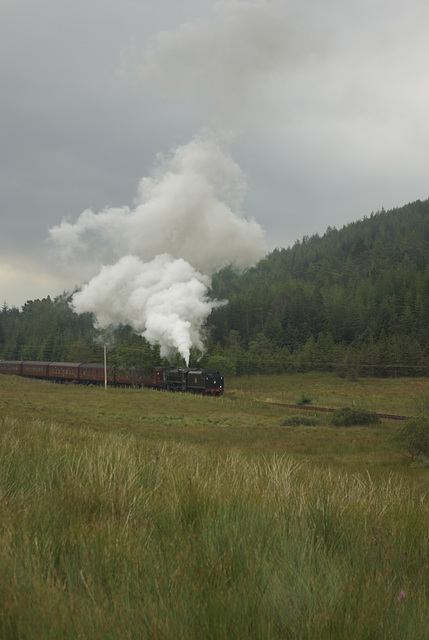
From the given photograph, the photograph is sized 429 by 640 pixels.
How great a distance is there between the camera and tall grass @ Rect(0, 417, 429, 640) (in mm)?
2061

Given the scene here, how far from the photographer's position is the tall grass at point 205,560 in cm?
206

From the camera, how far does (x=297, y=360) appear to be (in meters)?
106

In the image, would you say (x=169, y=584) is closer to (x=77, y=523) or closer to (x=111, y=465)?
(x=77, y=523)

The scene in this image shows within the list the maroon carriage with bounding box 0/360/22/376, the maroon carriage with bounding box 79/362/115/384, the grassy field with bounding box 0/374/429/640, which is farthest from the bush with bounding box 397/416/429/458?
the maroon carriage with bounding box 0/360/22/376

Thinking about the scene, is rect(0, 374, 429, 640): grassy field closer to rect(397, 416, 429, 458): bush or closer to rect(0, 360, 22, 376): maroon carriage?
rect(397, 416, 429, 458): bush

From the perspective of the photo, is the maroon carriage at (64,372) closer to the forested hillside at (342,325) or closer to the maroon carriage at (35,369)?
the maroon carriage at (35,369)

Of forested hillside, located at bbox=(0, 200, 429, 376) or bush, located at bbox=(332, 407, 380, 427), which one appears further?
forested hillside, located at bbox=(0, 200, 429, 376)

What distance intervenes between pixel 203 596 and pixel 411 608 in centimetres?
109

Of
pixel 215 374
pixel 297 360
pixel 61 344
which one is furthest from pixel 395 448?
pixel 61 344

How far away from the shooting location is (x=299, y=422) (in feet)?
123

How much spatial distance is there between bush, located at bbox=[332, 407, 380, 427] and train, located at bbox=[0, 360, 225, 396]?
20.1 m

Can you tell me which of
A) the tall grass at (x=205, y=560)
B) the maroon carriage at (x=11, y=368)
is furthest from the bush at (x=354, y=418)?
the maroon carriage at (x=11, y=368)

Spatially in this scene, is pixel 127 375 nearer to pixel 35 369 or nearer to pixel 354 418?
pixel 35 369

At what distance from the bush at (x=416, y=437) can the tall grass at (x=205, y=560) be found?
2109 centimetres
